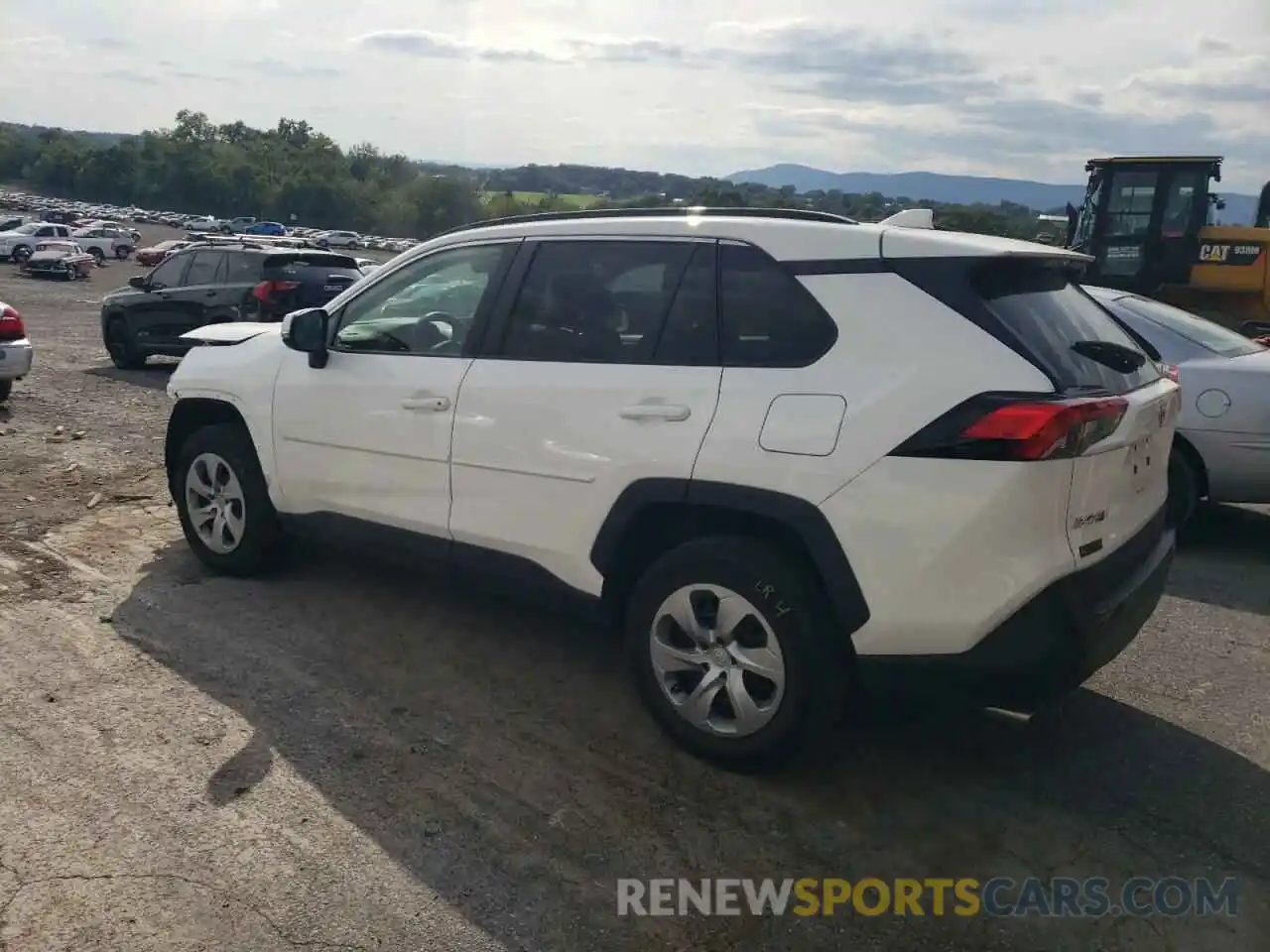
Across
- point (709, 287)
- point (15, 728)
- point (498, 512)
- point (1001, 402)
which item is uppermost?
point (709, 287)

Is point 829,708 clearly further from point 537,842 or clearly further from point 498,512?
point 498,512

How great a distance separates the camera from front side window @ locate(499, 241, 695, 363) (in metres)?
3.89

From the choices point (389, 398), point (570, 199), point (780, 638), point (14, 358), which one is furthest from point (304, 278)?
point (780, 638)

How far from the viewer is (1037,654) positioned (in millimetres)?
3160

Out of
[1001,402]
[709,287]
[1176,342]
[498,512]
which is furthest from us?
[1176,342]

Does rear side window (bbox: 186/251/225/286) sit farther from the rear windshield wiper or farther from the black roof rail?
the rear windshield wiper

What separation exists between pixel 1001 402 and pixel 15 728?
3602 mm

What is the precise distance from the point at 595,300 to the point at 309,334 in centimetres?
153

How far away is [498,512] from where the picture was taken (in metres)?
4.20

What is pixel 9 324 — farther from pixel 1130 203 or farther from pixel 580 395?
pixel 1130 203

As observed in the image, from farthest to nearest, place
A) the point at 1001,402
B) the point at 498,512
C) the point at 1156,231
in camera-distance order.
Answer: the point at 1156,231 < the point at 498,512 < the point at 1001,402

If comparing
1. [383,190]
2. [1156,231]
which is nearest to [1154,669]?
[1156,231]

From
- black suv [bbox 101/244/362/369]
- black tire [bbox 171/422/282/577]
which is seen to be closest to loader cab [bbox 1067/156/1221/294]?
black suv [bbox 101/244/362/369]

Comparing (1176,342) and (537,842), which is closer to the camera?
(537,842)
